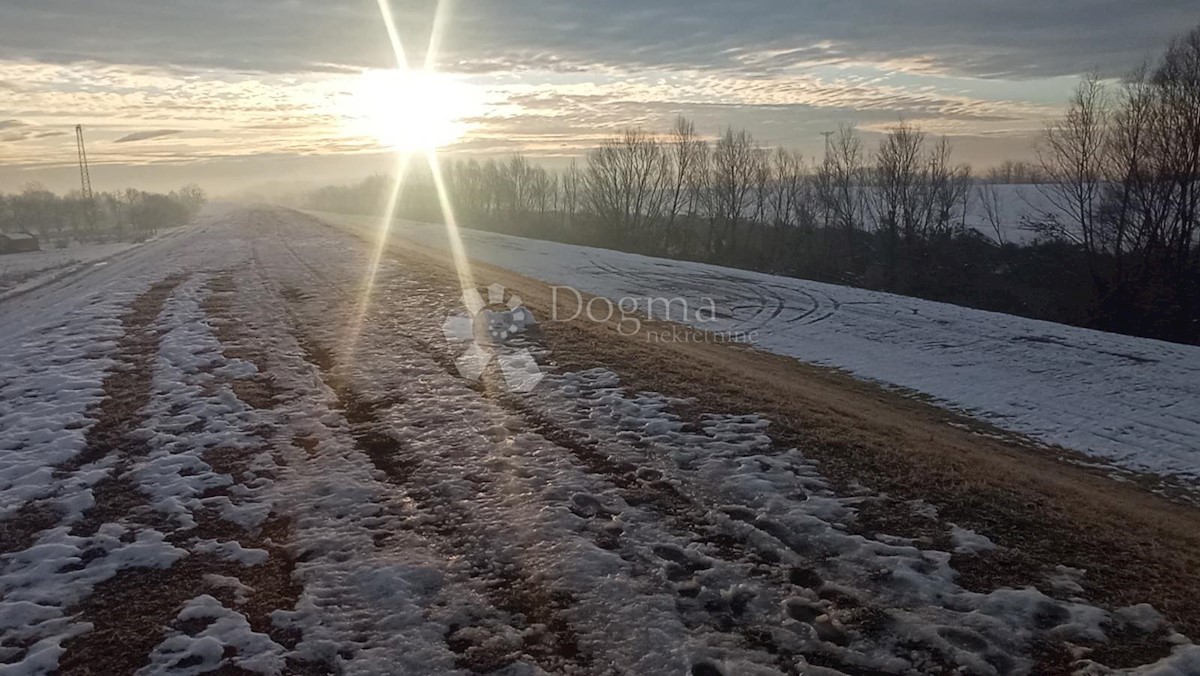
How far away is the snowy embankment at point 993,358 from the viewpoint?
11.7 metres

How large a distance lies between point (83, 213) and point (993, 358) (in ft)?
462

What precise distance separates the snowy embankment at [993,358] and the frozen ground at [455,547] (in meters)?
6.59

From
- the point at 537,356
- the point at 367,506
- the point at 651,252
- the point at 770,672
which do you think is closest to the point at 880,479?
the point at 770,672

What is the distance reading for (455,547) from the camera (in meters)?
5.58

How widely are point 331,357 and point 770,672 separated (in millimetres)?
8665

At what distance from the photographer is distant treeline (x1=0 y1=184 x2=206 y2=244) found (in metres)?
97.7

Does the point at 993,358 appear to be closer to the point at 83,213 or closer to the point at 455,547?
the point at 455,547
